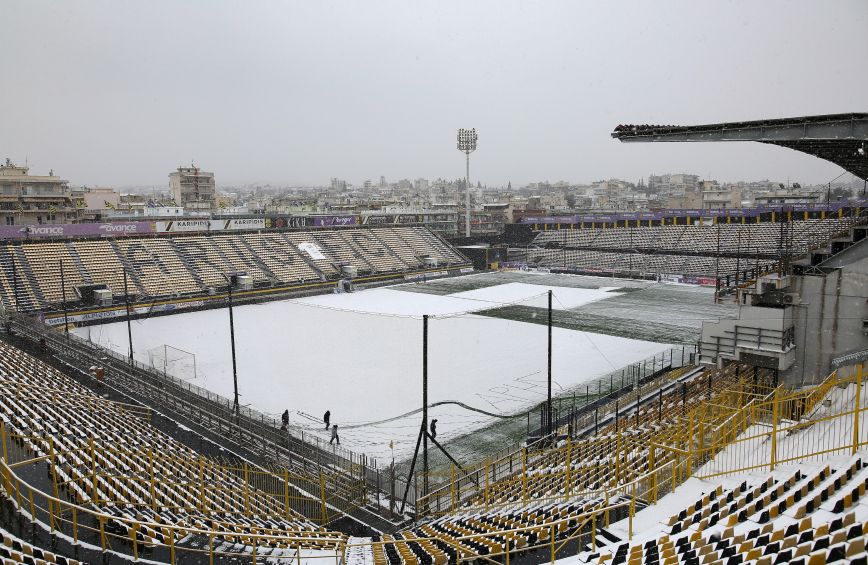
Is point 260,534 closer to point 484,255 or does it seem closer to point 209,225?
point 209,225

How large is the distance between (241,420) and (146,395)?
4.00 m

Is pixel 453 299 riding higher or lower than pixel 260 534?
lower

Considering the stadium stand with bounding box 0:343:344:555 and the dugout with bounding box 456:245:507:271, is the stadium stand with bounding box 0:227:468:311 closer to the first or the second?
the dugout with bounding box 456:245:507:271

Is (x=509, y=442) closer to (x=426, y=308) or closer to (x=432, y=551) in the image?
(x=432, y=551)

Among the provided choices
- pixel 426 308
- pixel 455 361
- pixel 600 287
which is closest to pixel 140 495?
pixel 455 361

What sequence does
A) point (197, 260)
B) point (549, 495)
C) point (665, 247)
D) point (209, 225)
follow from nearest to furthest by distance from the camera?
point (549, 495) < point (197, 260) < point (209, 225) < point (665, 247)

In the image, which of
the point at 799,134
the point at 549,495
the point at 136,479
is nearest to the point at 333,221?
the point at 799,134

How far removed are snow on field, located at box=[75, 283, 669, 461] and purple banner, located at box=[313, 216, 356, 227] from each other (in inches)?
908

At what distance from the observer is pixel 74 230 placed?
154 feet

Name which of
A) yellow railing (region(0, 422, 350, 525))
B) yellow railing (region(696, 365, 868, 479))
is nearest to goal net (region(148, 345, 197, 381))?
yellow railing (region(0, 422, 350, 525))

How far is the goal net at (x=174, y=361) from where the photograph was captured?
2512 cm

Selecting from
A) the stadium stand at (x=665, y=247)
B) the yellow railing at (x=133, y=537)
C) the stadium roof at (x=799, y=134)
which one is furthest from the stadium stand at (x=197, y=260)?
the stadium roof at (x=799, y=134)

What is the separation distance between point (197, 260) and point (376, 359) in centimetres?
2822

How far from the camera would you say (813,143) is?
1691 centimetres
